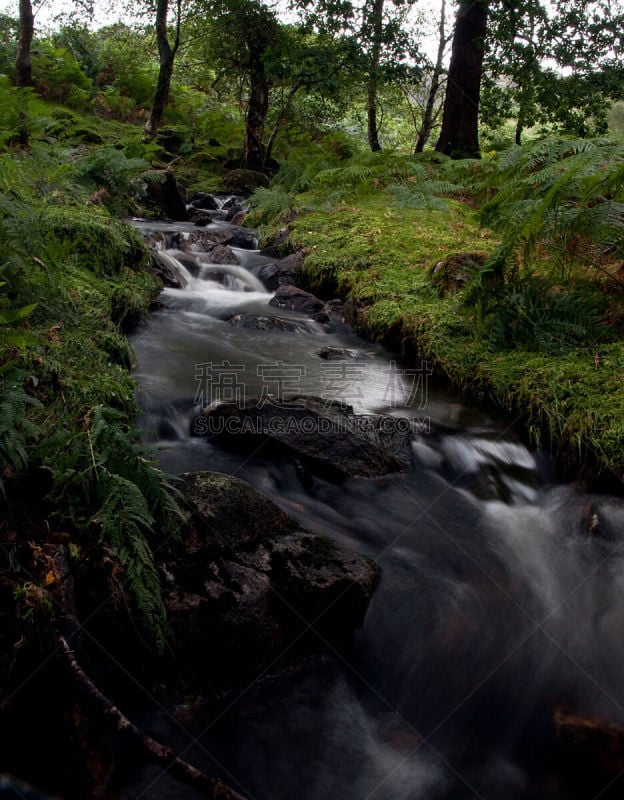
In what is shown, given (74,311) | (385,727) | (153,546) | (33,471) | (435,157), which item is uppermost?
(435,157)

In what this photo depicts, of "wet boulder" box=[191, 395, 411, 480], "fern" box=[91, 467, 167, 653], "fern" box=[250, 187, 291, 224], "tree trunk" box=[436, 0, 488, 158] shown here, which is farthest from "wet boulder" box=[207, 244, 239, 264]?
"fern" box=[91, 467, 167, 653]

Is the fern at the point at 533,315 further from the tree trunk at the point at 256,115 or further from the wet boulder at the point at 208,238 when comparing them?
the tree trunk at the point at 256,115

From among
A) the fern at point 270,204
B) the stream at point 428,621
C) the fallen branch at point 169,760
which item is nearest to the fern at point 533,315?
the stream at point 428,621

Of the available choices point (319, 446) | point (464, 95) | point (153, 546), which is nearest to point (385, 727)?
point (153, 546)

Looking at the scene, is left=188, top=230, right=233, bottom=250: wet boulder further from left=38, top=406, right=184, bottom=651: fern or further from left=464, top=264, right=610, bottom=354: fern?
left=38, top=406, right=184, bottom=651: fern

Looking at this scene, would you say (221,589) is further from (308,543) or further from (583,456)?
(583,456)

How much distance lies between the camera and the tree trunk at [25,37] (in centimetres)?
947

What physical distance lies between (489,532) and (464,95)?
10694mm

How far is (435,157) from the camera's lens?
1139cm

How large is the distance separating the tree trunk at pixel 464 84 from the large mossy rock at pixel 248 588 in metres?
10.9

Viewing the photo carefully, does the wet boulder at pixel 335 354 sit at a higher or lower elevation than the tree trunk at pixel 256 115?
lower

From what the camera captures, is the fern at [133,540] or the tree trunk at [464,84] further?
the tree trunk at [464,84]

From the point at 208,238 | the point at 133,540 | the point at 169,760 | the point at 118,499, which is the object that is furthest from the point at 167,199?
the point at 169,760

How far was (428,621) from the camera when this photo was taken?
9.68ft
